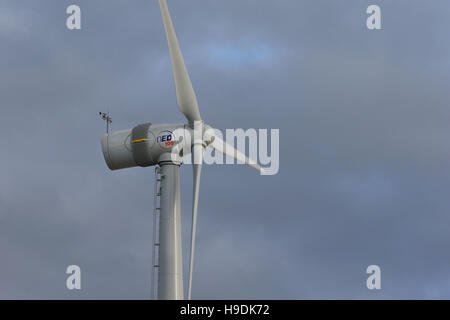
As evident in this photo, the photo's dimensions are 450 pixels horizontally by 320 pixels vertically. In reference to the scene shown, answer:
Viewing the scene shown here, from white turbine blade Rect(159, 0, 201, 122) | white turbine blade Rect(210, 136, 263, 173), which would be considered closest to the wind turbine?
white turbine blade Rect(159, 0, 201, 122)

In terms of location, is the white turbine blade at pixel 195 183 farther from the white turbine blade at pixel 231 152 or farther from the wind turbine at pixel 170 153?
the white turbine blade at pixel 231 152

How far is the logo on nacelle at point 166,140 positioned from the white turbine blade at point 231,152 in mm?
3078

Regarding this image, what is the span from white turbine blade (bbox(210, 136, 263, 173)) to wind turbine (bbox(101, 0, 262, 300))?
1231 millimetres

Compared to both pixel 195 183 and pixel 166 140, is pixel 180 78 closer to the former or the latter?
pixel 166 140

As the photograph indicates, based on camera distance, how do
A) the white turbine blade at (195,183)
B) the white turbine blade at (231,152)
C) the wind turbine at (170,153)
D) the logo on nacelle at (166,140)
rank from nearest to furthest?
the white turbine blade at (195,183), the wind turbine at (170,153), the logo on nacelle at (166,140), the white turbine blade at (231,152)

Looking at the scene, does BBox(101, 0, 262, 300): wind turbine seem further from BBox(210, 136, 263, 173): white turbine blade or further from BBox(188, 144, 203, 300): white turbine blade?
BBox(210, 136, 263, 173): white turbine blade

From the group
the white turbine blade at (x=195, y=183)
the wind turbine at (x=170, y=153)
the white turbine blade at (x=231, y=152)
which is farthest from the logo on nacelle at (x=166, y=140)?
the white turbine blade at (x=231, y=152)

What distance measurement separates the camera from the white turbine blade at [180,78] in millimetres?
38969

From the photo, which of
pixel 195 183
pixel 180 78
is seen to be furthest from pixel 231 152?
pixel 180 78

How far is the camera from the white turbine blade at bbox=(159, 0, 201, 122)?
38969 millimetres

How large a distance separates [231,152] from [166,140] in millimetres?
6132
